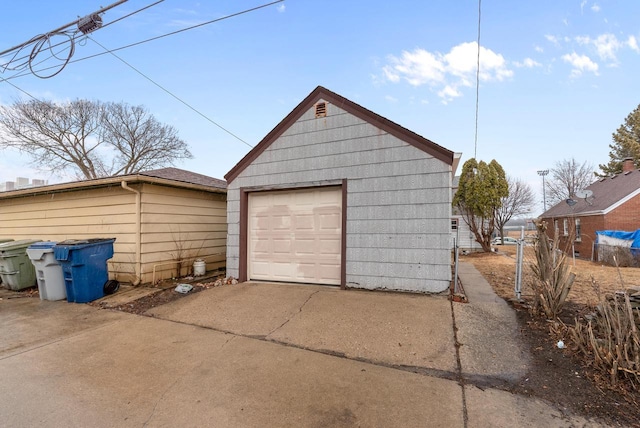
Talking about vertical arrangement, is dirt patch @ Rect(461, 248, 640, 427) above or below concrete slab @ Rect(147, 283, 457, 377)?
above

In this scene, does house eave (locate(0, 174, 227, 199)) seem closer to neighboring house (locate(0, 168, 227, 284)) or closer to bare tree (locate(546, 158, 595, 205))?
neighboring house (locate(0, 168, 227, 284))

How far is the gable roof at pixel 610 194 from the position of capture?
598 inches

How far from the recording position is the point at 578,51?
7953 millimetres

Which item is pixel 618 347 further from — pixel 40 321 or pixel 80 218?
pixel 80 218

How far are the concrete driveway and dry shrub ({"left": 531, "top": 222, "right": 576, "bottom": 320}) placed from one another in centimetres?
54

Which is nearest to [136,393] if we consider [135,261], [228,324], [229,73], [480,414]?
[228,324]

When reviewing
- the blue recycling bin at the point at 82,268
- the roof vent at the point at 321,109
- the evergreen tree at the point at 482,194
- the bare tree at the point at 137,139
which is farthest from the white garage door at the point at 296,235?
the bare tree at the point at 137,139

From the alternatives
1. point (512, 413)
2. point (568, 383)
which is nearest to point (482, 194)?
point (568, 383)

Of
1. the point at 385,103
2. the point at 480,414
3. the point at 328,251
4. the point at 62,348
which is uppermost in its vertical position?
the point at 385,103

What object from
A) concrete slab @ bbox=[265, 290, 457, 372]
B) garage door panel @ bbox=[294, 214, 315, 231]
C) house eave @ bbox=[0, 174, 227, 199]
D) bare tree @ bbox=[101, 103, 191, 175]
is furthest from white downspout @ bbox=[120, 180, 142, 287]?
bare tree @ bbox=[101, 103, 191, 175]

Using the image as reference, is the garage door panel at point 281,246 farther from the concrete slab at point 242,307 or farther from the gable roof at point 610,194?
the gable roof at point 610,194

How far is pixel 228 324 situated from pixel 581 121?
1391cm

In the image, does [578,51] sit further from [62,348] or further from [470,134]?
[62,348]

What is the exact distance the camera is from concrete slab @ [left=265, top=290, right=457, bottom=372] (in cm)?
Answer: 339
